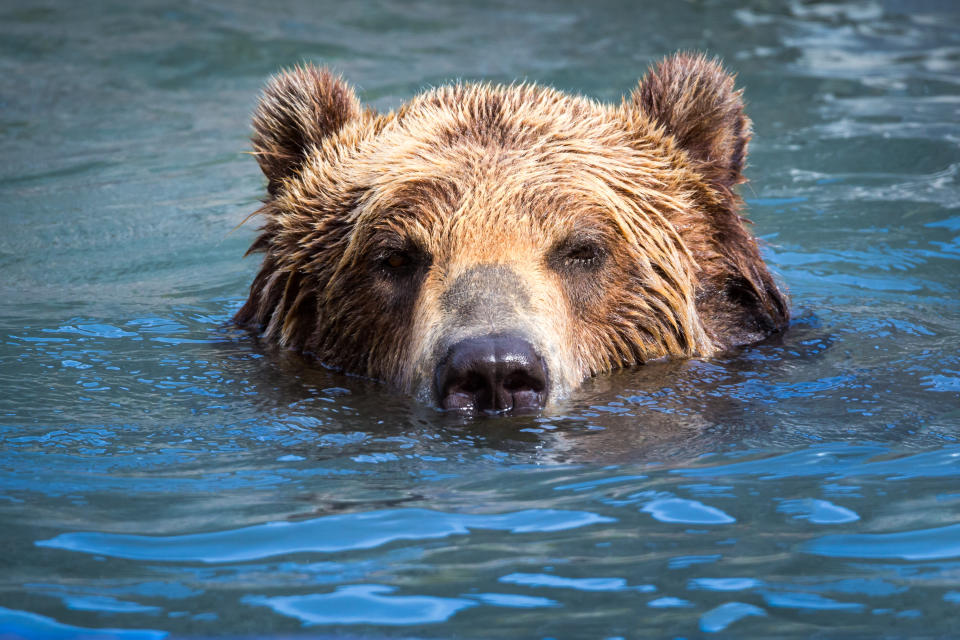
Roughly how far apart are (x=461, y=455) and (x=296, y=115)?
2.79 metres

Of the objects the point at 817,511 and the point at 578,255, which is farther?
the point at 578,255

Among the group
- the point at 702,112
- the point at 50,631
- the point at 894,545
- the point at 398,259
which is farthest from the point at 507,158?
the point at 50,631

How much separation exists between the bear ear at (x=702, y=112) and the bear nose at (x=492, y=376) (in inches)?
80.2

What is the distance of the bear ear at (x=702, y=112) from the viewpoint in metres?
6.98

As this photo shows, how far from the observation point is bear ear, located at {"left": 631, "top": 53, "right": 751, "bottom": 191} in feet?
22.9

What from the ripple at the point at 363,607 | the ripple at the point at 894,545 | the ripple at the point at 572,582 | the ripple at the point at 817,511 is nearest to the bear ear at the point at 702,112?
the ripple at the point at 817,511

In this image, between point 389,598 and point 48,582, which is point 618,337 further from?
point 48,582

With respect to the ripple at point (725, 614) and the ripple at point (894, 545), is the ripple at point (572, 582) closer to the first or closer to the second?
the ripple at point (725, 614)

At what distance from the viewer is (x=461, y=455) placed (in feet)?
17.3

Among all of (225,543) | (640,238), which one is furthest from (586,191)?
(225,543)

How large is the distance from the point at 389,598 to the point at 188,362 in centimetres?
346

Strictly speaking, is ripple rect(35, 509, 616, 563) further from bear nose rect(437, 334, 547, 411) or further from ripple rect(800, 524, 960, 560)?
bear nose rect(437, 334, 547, 411)

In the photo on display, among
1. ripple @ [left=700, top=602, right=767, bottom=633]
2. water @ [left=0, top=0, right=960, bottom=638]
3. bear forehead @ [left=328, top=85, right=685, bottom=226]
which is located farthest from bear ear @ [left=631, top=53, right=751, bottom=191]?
ripple @ [left=700, top=602, right=767, bottom=633]

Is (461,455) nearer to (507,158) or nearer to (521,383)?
(521,383)
